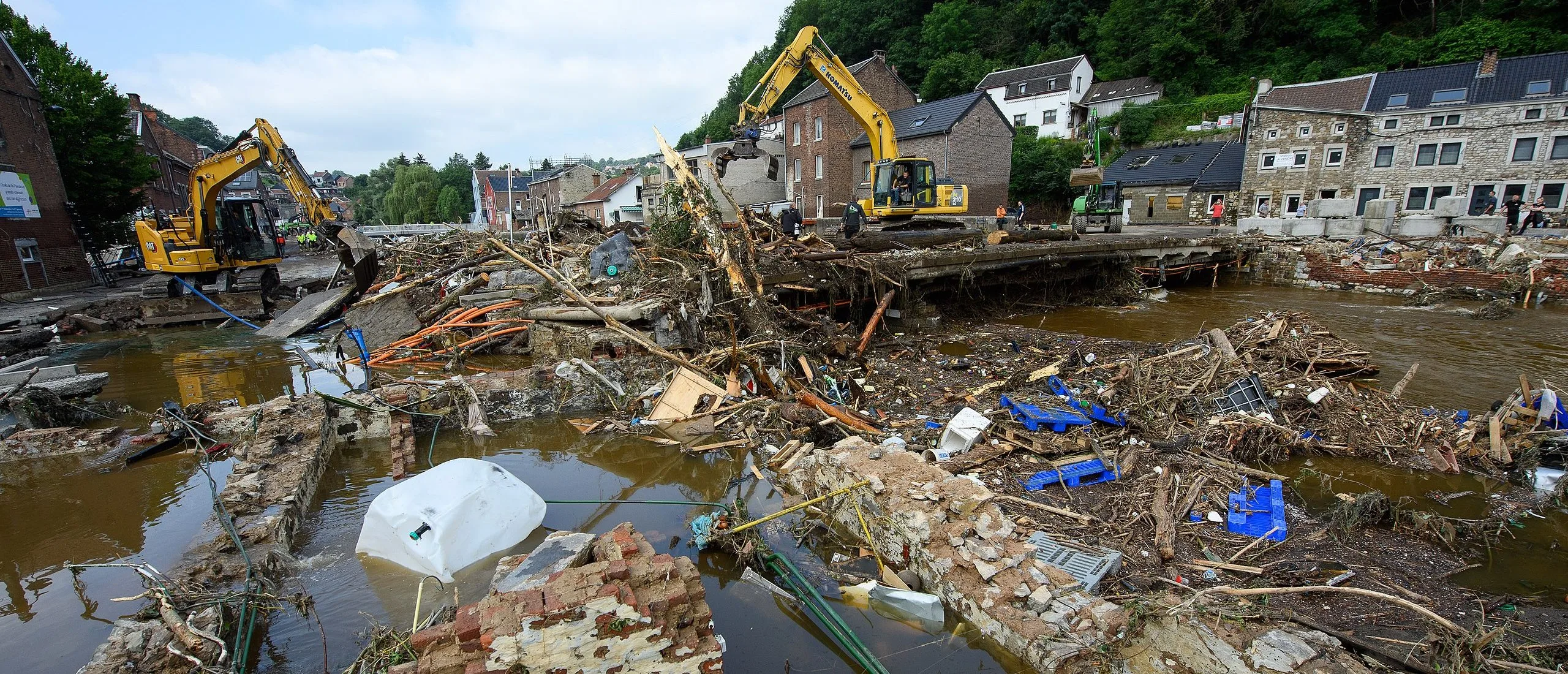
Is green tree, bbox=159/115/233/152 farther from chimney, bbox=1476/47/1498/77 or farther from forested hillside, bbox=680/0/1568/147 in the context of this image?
chimney, bbox=1476/47/1498/77

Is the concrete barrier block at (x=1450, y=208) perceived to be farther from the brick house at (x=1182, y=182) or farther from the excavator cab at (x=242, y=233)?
the excavator cab at (x=242, y=233)

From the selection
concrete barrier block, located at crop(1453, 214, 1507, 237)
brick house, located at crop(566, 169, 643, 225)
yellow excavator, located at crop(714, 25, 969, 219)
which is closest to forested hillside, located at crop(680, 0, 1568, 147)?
brick house, located at crop(566, 169, 643, 225)

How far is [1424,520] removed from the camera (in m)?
4.80

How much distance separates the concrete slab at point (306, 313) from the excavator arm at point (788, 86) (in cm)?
876

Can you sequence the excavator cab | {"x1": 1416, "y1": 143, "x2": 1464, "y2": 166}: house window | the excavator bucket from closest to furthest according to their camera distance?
the excavator cab → the excavator bucket → {"x1": 1416, "y1": 143, "x2": 1464, "y2": 166}: house window

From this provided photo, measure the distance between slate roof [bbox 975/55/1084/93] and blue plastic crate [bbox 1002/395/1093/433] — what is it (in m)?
41.8

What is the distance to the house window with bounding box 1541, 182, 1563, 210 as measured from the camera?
70.8 ft

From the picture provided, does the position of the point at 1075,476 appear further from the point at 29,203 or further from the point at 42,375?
the point at 29,203

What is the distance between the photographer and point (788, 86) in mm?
13680

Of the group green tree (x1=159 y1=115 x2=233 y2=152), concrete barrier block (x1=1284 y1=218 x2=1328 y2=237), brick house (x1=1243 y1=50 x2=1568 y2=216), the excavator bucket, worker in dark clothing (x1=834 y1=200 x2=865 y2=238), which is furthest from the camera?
green tree (x1=159 y1=115 x2=233 y2=152)

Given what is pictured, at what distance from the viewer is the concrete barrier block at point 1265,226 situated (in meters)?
20.8

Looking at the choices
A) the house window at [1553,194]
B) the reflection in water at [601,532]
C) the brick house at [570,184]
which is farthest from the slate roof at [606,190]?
the house window at [1553,194]

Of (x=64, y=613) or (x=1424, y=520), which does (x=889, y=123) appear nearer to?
(x=1424, y=520)

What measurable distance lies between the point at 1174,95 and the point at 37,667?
50.4m
